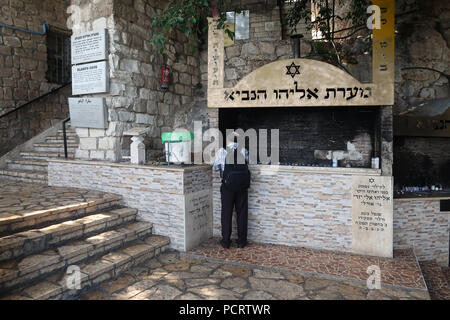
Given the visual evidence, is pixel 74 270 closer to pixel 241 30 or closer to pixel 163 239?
pixel 163 239

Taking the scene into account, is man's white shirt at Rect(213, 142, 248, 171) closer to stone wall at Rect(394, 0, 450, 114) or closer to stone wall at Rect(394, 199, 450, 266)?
stone wall at Rect(394, 199, 450, 266)

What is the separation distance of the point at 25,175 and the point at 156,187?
144 inches

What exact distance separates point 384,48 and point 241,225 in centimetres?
328

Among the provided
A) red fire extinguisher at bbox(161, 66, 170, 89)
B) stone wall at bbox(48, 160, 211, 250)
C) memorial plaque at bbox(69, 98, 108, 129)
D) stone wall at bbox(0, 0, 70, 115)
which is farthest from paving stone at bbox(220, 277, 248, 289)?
stone wall at bbox(0, 0, 70, 115)

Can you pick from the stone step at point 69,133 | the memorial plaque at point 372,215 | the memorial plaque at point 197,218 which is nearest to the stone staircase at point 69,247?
the memorial plaque at point 197,218

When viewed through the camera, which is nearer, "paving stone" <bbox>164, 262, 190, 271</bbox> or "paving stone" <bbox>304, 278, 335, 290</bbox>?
"paving stone" <bbox>304, 278, 335, 290</bbox>

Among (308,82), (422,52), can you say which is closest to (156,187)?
(308,82)

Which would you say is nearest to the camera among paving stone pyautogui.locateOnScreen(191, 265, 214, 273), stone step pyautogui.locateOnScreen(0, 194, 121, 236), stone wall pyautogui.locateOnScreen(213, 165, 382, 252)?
stone step pyautogui.locateOnScreen(0, 194, 121, 236)

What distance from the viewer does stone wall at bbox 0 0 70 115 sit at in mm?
8109

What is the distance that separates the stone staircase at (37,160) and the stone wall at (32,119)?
0.49 metres

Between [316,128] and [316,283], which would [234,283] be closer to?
[316,283]

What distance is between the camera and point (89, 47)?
607 centimetres

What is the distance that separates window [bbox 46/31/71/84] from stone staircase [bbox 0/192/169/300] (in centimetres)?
603
